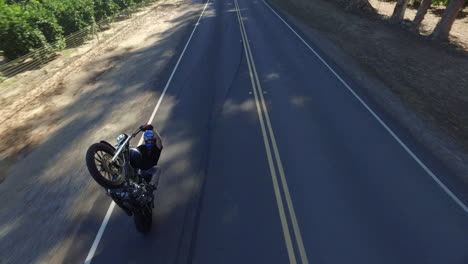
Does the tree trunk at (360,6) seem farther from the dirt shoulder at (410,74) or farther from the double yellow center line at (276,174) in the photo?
the double yellow center line at (276,174)

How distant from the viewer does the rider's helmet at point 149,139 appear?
6246 millimetres

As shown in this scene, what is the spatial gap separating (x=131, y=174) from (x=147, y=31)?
2075cm

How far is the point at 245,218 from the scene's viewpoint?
680cm

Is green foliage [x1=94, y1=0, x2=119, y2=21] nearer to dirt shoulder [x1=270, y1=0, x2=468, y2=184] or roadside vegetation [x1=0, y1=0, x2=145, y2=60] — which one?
roadside vegetation [x1=0, y1=0, x2=145, y2=60]

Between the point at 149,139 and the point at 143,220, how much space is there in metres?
1.82

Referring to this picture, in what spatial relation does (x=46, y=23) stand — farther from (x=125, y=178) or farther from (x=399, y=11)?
(x=399, y=11)

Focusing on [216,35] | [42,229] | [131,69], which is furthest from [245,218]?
[216,35]

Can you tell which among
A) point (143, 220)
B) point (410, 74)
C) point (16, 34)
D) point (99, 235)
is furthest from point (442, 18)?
point (16, 34)

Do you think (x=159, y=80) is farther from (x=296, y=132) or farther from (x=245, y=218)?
(x=245, y=218)

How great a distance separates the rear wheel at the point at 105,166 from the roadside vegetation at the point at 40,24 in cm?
1491

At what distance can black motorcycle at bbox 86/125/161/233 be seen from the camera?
540 centimetres

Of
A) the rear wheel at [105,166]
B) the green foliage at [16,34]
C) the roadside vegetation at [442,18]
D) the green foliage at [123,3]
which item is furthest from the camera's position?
the green foliage at [123,3]

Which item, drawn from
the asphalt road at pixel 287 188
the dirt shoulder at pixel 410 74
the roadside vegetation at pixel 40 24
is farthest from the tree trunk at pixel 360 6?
the roadside vegetation at pixel 40 24

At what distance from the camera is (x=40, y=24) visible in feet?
57.9
